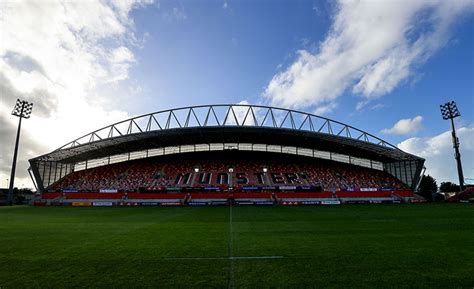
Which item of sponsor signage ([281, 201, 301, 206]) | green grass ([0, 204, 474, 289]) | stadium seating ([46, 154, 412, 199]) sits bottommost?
sponsor signage ([281, 201, 301, 206])

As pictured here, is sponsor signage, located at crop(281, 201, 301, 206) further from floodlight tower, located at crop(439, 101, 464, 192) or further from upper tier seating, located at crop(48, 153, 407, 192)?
floodlight tower, located at crop(439, 101, 464, 192)

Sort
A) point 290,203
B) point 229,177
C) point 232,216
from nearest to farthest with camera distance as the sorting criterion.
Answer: point 232,216 < point 290,203 < point 229,177

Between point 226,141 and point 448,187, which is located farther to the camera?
point 448,187

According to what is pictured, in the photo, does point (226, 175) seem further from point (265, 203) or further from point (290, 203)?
point (290, 203)

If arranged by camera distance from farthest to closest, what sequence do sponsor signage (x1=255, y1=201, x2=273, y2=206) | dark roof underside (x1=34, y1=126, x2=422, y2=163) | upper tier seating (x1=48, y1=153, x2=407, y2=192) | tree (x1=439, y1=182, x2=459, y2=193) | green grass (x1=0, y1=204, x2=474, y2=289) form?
tree (x1=439, y1=182, x2=459, y2=193) < upper tier seating (x1=48, y1=153, x2=407, y2=192) < dark roof underside (x1=34, y1=126, x2=422, y2=163) < sponsor signage (x1=255, y1=201, x2=273, y2=206) < green grass (x1=0, y1=204, x2=474, y2=289)

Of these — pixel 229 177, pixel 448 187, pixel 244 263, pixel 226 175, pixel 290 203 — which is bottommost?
pixel 290 203

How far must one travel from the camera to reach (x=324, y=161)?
61.5 metres

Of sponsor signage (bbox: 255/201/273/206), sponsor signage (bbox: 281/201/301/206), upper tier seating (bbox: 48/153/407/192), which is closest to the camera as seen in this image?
sponsor signage (bbox: 255/201/273/206)

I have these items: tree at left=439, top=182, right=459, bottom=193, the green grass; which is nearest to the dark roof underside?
the green grass

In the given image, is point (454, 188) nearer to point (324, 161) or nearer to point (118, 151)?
point (324, 161)

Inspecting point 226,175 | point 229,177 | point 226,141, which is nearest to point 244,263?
point 229,177

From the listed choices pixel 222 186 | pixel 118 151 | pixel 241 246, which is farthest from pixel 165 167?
pixel 241 246

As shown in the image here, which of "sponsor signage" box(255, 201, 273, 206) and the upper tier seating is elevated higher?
the upper tier seating

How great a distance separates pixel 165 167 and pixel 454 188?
104 metres
